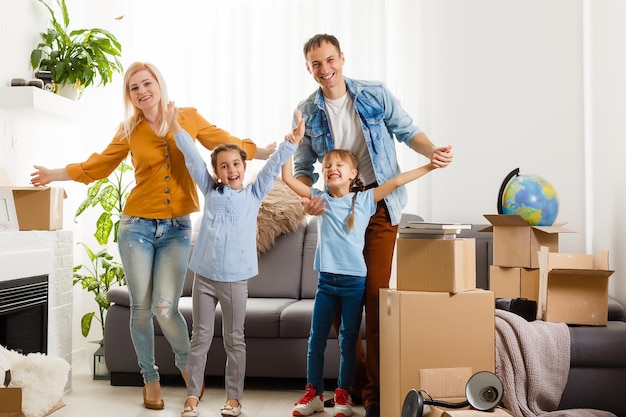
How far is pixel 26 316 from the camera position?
3443mm

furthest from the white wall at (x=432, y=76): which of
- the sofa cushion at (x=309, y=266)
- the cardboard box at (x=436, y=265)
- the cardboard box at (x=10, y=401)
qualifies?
the cardboard box at (x=10, y=401)

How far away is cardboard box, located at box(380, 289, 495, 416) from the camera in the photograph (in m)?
2.65

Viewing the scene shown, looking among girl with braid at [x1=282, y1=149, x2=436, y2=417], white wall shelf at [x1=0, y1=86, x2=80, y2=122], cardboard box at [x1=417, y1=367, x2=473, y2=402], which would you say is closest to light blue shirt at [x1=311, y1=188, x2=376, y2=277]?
girl with braid at [x1=282, y1=149, x2=436, y2=417]

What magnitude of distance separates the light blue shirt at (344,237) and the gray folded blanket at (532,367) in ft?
2.02

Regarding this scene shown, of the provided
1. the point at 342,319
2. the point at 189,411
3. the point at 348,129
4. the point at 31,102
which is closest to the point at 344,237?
the point at 342,319

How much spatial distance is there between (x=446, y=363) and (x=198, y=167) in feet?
4.01

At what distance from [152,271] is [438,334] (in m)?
1.25

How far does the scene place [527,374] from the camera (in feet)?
9.57

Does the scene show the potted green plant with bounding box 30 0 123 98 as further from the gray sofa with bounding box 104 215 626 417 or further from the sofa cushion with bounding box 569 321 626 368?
the sofa cushion with bounding box 569 321 626 368

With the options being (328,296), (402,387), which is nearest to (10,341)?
(328,296)

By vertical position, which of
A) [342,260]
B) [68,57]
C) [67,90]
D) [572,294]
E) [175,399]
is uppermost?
[68,57]

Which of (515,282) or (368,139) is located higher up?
(368,139)

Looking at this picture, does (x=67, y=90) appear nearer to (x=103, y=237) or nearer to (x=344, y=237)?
(x=103, y=237)

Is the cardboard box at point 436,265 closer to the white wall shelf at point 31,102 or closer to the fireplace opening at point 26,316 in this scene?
the fireplace opening at point 26,316
